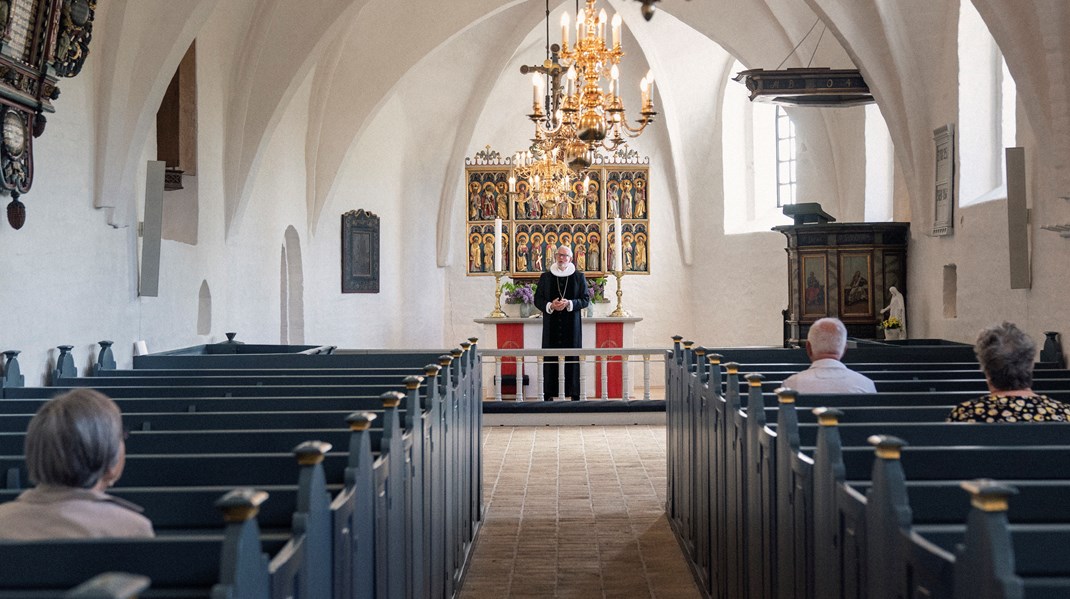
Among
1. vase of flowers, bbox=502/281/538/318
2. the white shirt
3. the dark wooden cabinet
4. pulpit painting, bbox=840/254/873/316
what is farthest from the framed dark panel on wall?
the white shirt

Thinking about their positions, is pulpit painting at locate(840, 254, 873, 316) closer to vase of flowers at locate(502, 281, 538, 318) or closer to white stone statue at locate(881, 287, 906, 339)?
white stone statue at locate(881, 287, 906, 339)

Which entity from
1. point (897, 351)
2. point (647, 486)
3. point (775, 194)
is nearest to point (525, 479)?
point (647, 486)

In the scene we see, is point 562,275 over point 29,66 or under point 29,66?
under

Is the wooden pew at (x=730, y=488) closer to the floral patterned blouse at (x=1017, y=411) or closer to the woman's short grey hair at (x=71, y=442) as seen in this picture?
the floral patterned blouse at (x=1017, y=411)

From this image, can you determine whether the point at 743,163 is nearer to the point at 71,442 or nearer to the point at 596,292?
the point at 596,292

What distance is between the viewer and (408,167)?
17.8 metres

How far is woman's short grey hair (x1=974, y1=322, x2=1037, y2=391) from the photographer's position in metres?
3.73

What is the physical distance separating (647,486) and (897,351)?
7.15 ft

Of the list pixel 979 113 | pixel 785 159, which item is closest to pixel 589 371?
pixel 785 159

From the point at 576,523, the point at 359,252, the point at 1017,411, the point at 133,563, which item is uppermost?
the point at 359,252

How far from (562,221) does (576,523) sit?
8997mm

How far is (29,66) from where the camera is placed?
581cm

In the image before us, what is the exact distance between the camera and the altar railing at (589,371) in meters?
11.0

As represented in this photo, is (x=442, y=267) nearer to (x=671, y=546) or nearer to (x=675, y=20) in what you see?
(x=675, y=20)
